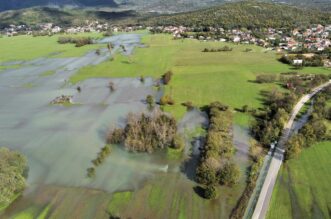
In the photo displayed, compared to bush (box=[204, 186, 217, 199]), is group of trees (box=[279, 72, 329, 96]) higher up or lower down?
higher up

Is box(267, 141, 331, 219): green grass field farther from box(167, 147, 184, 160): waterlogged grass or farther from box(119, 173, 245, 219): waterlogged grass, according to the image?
box(167, 147, 184, 160): waterlogged grass

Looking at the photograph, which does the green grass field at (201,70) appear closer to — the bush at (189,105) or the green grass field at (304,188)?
the bush at (189,105)

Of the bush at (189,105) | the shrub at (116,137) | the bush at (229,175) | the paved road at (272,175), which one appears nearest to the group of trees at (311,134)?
the paved road at (272,175)

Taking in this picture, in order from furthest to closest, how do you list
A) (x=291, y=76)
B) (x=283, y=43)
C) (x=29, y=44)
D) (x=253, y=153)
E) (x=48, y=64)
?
(x=29, y=44) → (x=283, y=43) → (x=48, y=64) → (x=291, y=76) → (x=253, y=153)

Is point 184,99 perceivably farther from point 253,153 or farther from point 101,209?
point 101,209

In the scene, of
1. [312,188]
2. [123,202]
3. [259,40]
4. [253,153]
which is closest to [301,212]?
[312,188]

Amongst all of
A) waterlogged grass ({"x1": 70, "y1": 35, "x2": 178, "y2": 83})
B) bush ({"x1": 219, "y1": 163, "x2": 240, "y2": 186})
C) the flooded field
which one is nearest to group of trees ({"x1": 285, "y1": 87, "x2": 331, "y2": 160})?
the flooded field
